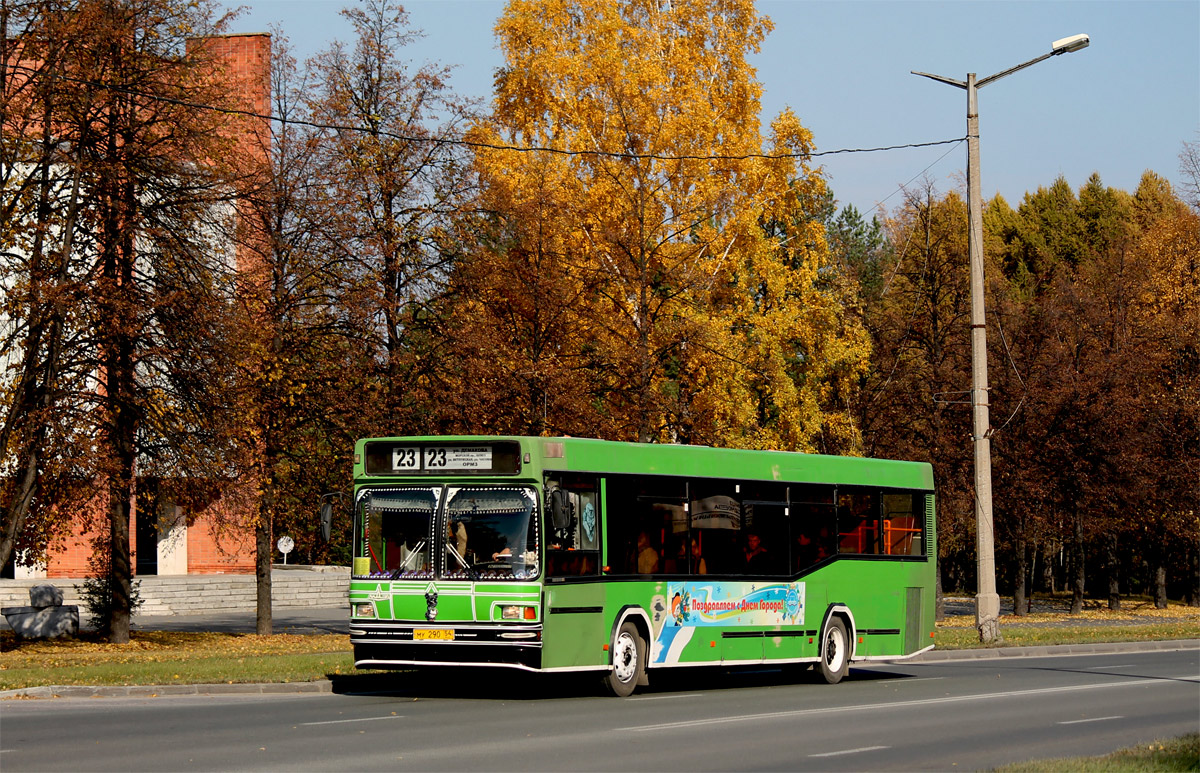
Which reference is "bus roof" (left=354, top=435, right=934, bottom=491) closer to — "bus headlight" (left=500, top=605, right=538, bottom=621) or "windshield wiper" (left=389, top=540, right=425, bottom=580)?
"windshield wiper" (left=389, top=540, right=425, bottom=580)

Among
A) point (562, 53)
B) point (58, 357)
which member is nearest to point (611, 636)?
point (58, 357)

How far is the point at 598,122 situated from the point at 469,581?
1009 inches

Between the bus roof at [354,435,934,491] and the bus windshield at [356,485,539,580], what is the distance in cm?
58

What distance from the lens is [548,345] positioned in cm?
3194

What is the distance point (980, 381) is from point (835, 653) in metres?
8.72

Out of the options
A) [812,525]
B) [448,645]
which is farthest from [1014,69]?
[448,645]

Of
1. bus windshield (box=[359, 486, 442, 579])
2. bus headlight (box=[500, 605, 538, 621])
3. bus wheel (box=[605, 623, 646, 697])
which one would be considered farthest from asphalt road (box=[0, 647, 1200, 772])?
bus windshield (box=[359, 486, 442, 579])

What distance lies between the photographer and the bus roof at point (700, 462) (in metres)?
17.1

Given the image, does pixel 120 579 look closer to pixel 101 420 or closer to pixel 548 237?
→ pixel 101 420

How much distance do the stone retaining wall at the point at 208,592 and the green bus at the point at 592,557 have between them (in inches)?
962

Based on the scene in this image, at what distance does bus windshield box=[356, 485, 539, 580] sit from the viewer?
1678cm

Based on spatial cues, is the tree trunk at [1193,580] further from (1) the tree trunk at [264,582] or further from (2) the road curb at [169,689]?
(2) the road curb at [169,689]

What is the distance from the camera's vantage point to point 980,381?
27.7 m

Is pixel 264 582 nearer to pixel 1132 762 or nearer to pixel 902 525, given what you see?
pixel 902 525
